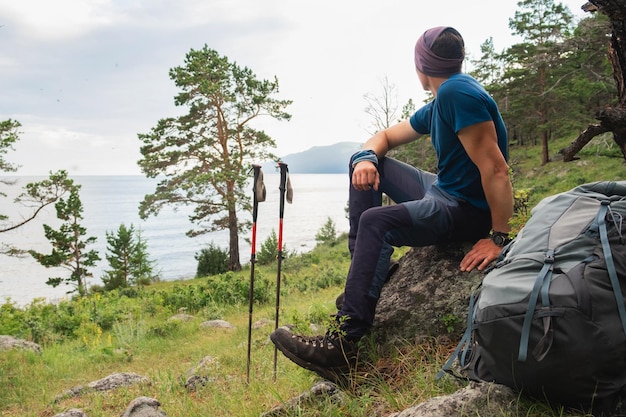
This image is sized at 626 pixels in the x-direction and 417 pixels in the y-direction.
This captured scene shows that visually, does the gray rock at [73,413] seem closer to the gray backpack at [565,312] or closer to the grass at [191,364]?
the grass at [191,364]

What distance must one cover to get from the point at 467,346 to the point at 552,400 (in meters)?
0.43

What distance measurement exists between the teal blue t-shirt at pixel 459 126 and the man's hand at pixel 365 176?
426 millimetres

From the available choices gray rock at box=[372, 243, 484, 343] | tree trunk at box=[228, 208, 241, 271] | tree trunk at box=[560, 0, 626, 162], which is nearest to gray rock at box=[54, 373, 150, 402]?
gray rock at box=[372, 243, 484, 343]

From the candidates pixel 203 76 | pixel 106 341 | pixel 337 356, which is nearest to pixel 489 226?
pixel 337 356

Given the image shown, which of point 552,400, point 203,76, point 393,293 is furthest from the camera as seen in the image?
→ point 203,76

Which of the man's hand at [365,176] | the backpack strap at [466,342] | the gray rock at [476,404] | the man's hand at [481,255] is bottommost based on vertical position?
the gray rock at [476,404]

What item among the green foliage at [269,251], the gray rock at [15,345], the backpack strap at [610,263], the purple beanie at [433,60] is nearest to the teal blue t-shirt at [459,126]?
the purple beanie at [433,60]

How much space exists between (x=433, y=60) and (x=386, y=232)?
112cm

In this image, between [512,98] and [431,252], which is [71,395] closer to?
[431,252]

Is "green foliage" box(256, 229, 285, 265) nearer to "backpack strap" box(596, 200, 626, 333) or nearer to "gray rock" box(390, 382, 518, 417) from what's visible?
"gray rock" box(390, 382, 518, 417)

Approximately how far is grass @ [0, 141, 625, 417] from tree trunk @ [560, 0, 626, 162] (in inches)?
27.8

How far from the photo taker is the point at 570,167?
76.7 feet

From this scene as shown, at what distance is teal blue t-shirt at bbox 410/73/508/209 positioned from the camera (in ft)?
8.43

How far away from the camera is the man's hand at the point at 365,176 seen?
9.32 feet
